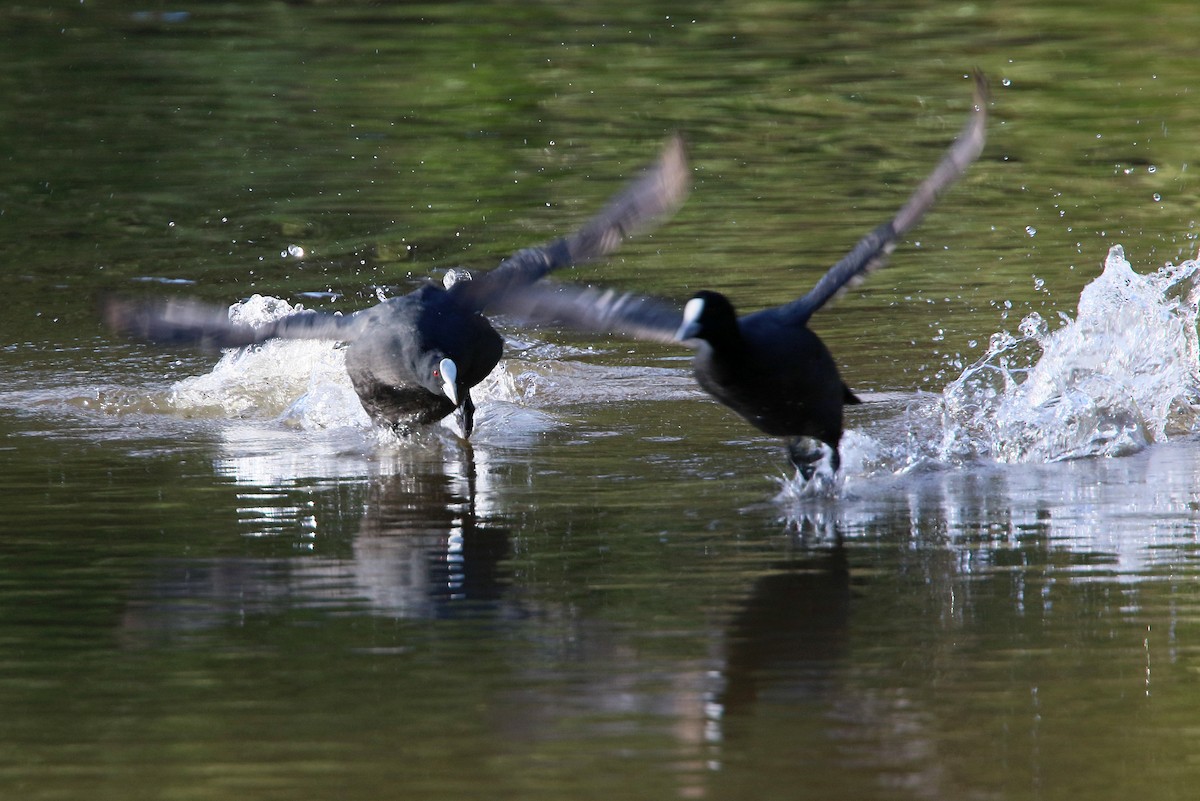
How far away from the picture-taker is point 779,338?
20.3ft

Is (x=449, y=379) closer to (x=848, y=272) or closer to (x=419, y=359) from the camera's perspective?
(x=419, y=359)

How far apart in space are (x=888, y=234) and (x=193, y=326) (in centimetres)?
280

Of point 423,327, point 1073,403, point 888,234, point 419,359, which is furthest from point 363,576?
point 1073,403

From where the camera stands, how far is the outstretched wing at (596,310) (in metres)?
6.38

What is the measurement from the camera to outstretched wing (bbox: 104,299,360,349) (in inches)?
285

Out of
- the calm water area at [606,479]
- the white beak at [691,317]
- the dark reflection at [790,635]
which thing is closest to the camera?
the calm water area at [606,479]

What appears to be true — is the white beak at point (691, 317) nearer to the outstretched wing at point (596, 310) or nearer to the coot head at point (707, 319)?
the coot head at point (707, 319)

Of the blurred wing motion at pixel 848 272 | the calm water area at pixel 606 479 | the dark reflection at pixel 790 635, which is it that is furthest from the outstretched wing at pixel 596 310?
the dark reflection at pixel 790 635

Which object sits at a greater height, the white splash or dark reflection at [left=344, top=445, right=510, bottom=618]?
the white splash

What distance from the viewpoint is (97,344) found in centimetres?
922

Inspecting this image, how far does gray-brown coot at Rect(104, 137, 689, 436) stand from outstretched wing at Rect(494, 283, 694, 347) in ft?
0.54

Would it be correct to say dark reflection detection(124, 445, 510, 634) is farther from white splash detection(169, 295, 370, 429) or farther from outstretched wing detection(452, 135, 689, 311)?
white splash detection(169, 295, 370, 429)

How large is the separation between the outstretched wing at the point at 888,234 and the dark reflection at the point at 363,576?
1402 mm

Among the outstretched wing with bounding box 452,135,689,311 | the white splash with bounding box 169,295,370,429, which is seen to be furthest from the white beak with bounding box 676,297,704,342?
the white splash with bounding box 169,295,370,429
